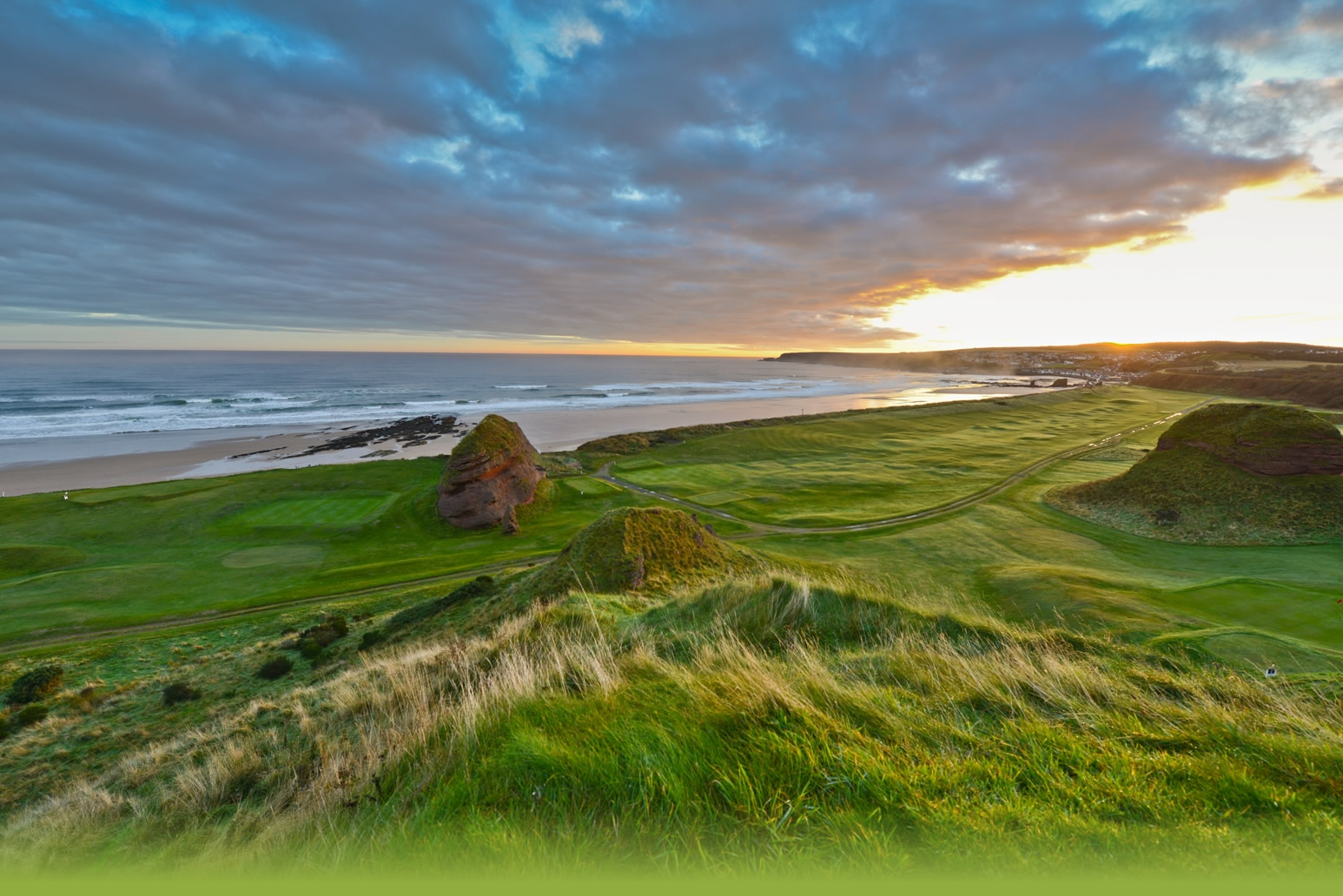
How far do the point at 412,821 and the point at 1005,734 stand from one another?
13.5ft

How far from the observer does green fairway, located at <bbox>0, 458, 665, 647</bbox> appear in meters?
23.5

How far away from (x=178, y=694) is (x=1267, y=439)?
5703 cm

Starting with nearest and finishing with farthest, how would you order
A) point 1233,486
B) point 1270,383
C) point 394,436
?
point 1233,486 < point 394,436 < point 1270,383

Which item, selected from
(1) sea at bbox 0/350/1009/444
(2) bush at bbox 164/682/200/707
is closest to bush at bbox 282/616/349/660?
(2) bush at bbox 164/682/200/707

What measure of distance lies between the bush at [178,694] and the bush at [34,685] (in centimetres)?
425

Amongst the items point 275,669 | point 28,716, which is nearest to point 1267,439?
point 275,669

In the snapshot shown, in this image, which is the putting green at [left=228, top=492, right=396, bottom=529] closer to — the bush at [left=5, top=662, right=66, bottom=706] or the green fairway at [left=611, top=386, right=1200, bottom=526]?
the bush at [left=5, top=662, right=66, bottom=706]

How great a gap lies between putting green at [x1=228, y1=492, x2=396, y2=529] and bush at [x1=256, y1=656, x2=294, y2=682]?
22283mm

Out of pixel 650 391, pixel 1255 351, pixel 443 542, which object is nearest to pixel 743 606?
pixel 443 542

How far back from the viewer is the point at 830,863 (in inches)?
94.0

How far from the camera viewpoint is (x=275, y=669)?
14.9 m

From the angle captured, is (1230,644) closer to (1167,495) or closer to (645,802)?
(645,802)

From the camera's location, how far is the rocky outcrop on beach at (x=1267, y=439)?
3191 centimetres

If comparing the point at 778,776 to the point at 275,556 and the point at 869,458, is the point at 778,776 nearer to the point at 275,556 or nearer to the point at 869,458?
the point at 275,556
